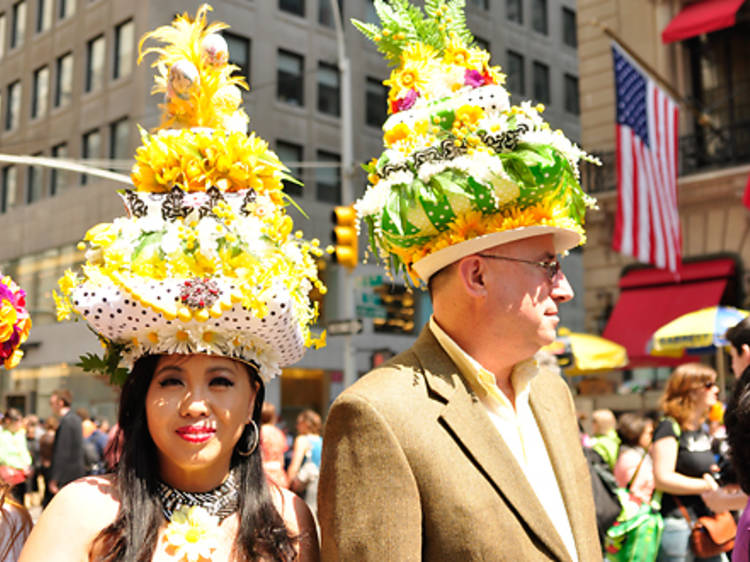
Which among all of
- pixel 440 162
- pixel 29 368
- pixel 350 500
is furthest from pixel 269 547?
pixel 29 368

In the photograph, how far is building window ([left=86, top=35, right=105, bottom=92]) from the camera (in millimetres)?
27375

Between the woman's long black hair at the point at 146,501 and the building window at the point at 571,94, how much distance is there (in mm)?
34133

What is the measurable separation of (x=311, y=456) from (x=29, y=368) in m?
22.2

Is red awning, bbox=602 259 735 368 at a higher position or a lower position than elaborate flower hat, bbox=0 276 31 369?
higher

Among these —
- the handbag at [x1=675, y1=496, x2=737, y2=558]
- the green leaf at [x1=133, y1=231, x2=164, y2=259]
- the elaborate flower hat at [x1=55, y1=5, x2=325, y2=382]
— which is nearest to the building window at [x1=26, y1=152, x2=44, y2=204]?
the handbag at [x1=675, y1=496, x2=737, y2=558]

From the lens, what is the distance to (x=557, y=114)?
34312 millimetres

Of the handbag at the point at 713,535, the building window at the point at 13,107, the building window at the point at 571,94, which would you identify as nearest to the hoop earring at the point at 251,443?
the handbag at the point at 713,535

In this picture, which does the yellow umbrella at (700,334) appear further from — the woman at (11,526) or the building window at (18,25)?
the building window at (18,25)

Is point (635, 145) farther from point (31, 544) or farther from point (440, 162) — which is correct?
point (31, 544)

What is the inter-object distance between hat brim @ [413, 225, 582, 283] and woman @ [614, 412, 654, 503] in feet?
11.8

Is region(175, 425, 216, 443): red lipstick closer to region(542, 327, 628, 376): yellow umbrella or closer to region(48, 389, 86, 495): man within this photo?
region(48, 389, 86, 495): man

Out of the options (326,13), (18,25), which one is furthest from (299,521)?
(18,25)

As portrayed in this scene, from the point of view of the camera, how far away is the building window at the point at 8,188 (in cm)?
3070

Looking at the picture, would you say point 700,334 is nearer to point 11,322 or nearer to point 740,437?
point 740,437
